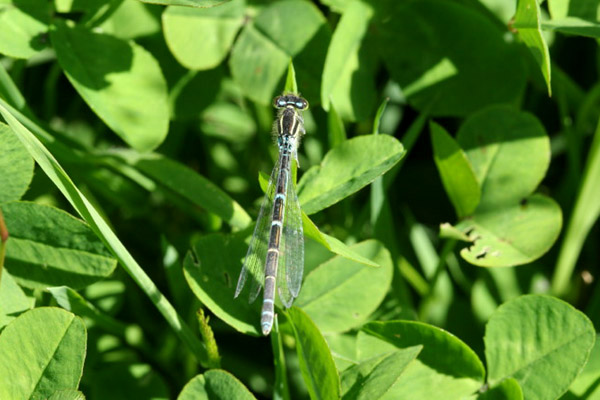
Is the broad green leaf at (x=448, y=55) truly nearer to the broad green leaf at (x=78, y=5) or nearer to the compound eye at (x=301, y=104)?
the compound eye at (x=301, y=104)

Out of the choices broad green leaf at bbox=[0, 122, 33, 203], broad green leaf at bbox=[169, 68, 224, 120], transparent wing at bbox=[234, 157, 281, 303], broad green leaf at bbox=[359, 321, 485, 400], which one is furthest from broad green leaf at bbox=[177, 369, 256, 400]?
broad green leaf at bbox=[169, 68, 224, 120]

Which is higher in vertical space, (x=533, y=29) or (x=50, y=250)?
(x=533, y=29)

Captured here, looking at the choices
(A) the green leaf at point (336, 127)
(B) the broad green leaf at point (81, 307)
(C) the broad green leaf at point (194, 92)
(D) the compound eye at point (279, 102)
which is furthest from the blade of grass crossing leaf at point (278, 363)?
(C) the broad green leaf at point (194, 92)

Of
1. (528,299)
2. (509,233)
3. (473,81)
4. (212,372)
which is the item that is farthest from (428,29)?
(212,372)

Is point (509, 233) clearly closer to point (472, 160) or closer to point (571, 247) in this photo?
point (472, 160)

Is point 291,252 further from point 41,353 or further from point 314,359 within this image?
point 41,353

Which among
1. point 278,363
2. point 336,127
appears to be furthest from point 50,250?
point 336,127
